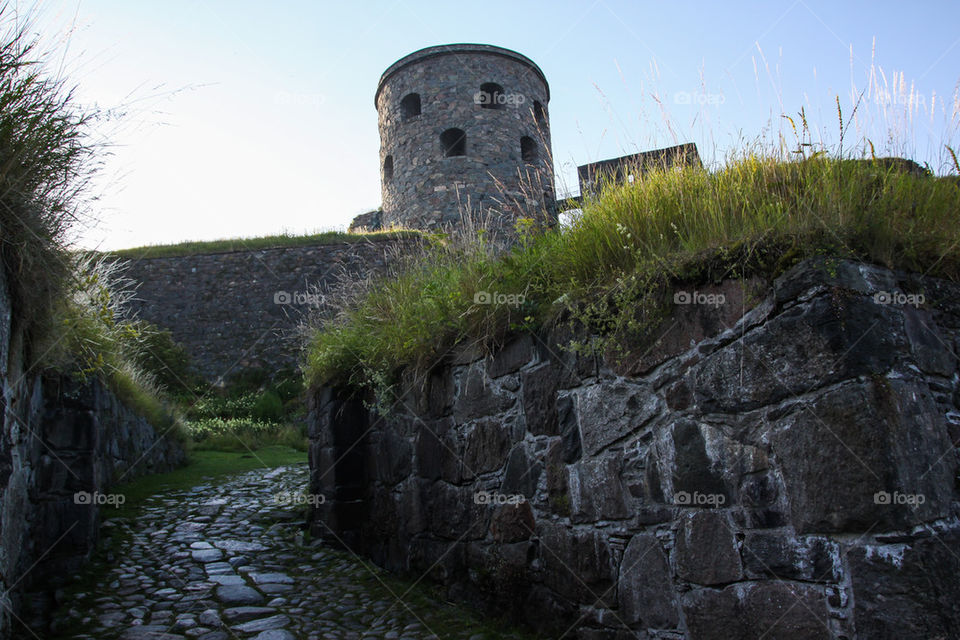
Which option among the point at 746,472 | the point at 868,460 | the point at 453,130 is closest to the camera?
the point at 868,460

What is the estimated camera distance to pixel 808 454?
249cm

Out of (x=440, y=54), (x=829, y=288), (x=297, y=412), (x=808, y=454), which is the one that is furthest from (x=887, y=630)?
(x=440, y=54)

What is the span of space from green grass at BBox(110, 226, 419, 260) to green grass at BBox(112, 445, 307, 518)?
8.42 metres

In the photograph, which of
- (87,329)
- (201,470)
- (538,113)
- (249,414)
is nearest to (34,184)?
(87,329)

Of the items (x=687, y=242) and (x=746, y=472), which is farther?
(x=687, y=242)

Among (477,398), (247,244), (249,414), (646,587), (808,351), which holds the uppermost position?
(247,244)

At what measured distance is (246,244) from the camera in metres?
19.2

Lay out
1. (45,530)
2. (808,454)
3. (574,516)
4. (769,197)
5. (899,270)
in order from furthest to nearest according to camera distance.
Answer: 1. (45,530)
2. (574,516)
3. (769,197)
4. (899,270)
5. (808,454)

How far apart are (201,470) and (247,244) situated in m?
11.0

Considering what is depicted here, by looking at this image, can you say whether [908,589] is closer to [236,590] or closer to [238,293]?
[236,590]

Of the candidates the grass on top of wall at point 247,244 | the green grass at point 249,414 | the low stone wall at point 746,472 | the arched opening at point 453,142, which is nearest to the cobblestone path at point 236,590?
the low stone wall at point 746,472

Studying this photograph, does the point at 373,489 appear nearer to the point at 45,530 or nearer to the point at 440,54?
the point at 45,530

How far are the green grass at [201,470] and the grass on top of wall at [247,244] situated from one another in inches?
331

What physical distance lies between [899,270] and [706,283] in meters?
0.74
